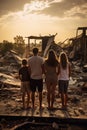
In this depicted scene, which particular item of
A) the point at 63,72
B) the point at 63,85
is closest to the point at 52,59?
the point at 63,72

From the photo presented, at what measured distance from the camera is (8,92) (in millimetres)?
13367

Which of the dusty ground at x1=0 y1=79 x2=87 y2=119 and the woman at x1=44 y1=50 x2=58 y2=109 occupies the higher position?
the woman at x1=44 y1=50 x2=58 y2=109

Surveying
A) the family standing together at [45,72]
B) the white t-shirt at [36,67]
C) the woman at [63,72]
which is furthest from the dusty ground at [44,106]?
the white t-shirt at [36,67]

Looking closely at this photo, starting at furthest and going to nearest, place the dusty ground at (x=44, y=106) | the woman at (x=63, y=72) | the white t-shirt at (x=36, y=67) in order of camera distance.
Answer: the woman at (x=63, y=72) < the white t-shirt at (x=36, y=67) < the dusty ground at (x=44, y=106)

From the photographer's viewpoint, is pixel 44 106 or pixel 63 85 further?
pixel 44 106

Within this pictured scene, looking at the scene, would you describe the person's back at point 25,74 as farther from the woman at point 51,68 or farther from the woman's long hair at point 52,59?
the woman's long hair at point 52,59

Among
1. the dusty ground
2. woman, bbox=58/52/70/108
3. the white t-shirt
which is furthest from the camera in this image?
woman, bbox=58/52/70/108

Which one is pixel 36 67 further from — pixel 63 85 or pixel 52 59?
pixel 63 85

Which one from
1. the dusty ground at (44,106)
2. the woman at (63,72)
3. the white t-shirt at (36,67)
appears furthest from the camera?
the woman at (63,72)

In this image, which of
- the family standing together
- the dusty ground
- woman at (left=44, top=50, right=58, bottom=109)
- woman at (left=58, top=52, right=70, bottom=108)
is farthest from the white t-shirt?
the dusty ground

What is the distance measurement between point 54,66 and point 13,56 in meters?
19.1

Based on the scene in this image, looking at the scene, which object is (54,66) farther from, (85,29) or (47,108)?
(85,29)

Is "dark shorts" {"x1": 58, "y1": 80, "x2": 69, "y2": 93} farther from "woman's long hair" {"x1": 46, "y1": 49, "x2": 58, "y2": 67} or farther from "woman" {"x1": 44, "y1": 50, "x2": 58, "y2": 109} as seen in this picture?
"woman's long hair" {"x1": 46, "y1": 49, "x2": 58, "y2": 67}

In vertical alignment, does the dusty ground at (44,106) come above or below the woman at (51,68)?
below
